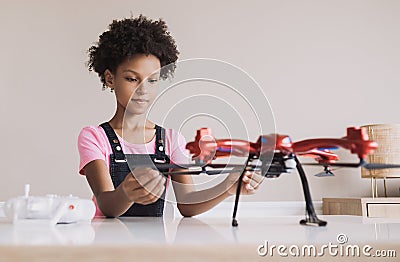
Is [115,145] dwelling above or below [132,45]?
below

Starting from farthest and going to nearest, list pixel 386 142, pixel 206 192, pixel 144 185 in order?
pixel 386 142, pixel 206 192, pixel 144 185

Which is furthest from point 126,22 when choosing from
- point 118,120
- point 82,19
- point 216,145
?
point 82,19

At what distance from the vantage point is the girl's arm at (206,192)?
82cm

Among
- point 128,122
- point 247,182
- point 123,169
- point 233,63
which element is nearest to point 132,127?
point 128,122

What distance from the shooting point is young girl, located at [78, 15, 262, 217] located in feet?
3.87

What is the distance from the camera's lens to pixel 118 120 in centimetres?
138

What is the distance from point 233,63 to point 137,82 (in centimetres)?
148

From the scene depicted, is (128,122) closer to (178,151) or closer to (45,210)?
(178,151)

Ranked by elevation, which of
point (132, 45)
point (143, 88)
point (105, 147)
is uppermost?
point (132, 45)

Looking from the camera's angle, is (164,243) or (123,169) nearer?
(164,243)

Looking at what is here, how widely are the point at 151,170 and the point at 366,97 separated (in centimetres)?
233

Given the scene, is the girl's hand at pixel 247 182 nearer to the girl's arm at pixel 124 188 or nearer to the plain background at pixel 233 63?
the girl's arm at pixel 124 188

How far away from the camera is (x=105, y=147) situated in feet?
4.27

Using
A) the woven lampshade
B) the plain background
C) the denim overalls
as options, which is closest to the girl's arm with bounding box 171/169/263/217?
the denim overalls
